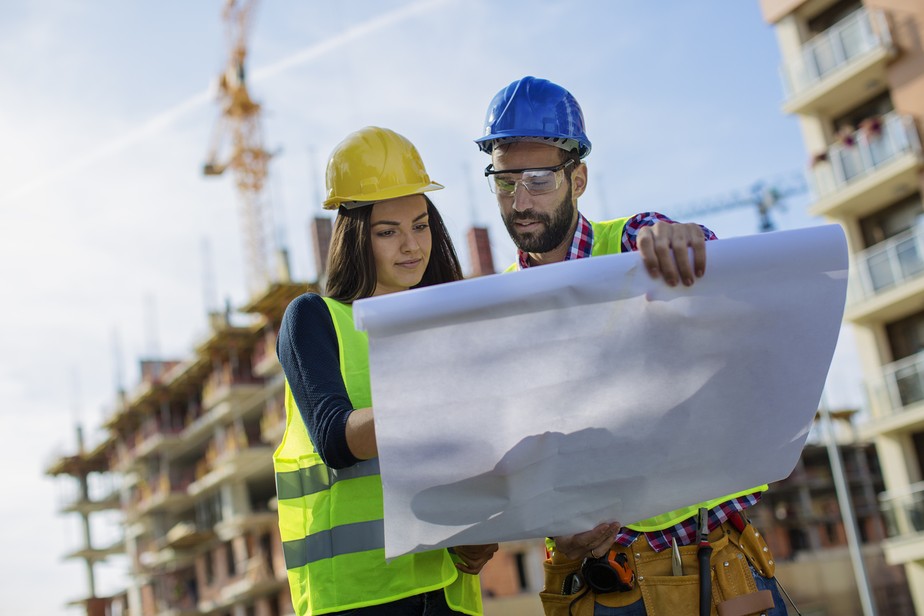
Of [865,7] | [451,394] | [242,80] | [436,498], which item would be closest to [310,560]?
[436,498]

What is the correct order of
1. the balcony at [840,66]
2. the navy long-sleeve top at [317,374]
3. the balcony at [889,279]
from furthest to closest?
1. the balcony at [840,66]
2. the balcony at [889,279]
3. the navy long-sleeve top at [317,374]

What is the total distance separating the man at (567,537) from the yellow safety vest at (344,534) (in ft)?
1.10

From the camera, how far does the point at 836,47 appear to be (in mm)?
27188

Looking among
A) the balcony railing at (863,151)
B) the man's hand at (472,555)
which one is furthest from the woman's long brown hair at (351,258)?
the balcony railing at (863,151)

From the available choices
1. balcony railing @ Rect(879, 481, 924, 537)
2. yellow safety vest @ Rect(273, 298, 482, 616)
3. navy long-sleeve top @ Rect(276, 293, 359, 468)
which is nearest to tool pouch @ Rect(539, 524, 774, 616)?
yellow safety vest @ Rect(273, 298, 482, 616)

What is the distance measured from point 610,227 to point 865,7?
88.1ft

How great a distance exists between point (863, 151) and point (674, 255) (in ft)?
86.5

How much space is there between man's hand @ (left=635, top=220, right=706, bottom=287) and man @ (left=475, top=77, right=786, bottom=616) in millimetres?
340

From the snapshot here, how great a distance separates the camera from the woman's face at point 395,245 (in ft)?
9.10

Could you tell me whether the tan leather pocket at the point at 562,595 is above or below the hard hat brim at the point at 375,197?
below

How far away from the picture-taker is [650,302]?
2.10 metres

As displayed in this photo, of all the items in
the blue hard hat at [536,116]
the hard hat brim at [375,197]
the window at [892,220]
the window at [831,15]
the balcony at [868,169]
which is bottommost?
the hard hat brim at [375,197]

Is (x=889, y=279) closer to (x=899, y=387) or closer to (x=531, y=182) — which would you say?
(x=899, y=387)

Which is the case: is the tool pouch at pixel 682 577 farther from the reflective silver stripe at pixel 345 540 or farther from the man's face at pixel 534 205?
the man's face at pixel 534 205
